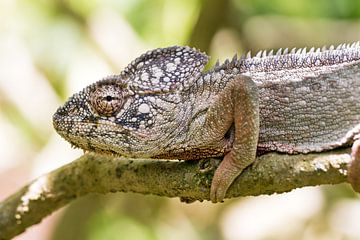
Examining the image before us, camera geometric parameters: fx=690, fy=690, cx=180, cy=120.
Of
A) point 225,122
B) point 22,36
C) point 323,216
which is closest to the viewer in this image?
point 225,122

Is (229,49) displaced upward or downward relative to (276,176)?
downward

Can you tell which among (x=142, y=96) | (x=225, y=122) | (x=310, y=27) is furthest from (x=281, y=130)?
(x=310, y=27)

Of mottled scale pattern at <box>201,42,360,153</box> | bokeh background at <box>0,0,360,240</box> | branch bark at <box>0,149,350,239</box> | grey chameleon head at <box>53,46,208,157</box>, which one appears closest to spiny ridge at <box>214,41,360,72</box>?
mottled scale pattern at <box>201,42,360,153</box>

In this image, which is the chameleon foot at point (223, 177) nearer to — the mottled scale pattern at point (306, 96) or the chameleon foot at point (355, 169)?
the mottled scale pattern at point (306, 96)

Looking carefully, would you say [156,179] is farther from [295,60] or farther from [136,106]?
[295,60]

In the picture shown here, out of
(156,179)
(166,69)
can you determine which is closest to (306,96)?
(166,69)

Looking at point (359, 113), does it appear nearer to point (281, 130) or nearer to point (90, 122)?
point (281, 130)

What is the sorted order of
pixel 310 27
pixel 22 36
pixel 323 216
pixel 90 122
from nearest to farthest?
pixel 90 122, pixel 323 216, pixel 310 27, pixel 22 36

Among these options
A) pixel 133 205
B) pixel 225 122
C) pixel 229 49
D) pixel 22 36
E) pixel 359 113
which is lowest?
pixel 133 205

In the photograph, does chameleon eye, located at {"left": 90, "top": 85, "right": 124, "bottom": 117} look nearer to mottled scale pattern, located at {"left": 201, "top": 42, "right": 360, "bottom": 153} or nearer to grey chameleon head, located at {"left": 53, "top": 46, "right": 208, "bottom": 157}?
grey chameleon head, located at {"left": 53, "top": 46, "right": 208, "bottom": 157}
